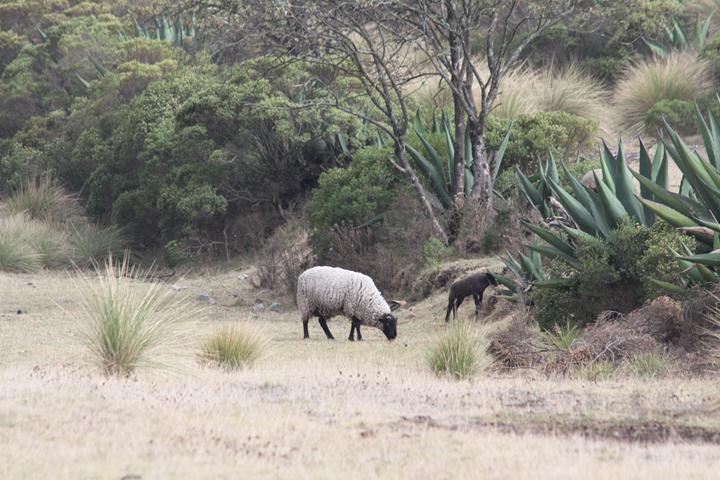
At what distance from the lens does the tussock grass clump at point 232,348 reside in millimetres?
11844

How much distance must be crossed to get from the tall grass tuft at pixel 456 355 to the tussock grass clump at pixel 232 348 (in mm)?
1762

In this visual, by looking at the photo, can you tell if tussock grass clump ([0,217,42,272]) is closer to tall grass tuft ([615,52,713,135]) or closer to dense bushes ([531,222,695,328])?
tall grass tuft ([615,52,713,135])

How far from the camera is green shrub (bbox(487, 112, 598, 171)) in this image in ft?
70.6

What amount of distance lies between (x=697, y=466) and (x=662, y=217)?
5456 mm

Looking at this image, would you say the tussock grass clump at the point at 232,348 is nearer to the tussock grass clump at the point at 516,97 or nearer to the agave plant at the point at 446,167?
the agave plant at the point at 446,167

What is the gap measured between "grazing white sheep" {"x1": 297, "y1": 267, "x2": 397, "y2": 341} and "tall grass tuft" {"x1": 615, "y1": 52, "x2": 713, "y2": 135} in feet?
44.5

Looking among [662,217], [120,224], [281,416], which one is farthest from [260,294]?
[281,416]

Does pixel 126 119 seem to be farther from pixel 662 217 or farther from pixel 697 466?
pixel 697 466

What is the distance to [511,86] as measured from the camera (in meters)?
27.1

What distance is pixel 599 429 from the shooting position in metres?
8.02

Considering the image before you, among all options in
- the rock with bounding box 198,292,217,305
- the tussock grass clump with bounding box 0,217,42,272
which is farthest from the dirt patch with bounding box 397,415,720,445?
the tussock grass clump with bounding box 0,217,42,272

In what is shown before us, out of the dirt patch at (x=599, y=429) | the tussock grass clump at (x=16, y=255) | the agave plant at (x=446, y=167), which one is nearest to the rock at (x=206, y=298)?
the agave plant at (x=446, y=167)

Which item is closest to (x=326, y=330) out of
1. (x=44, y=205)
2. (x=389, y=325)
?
(x=389, y=325)

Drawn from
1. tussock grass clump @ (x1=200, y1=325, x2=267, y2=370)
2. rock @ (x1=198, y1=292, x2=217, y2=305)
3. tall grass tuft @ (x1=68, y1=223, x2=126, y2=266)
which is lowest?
tall grass tuft @ (x1=68, y1=223, x2=126, y2=266)
